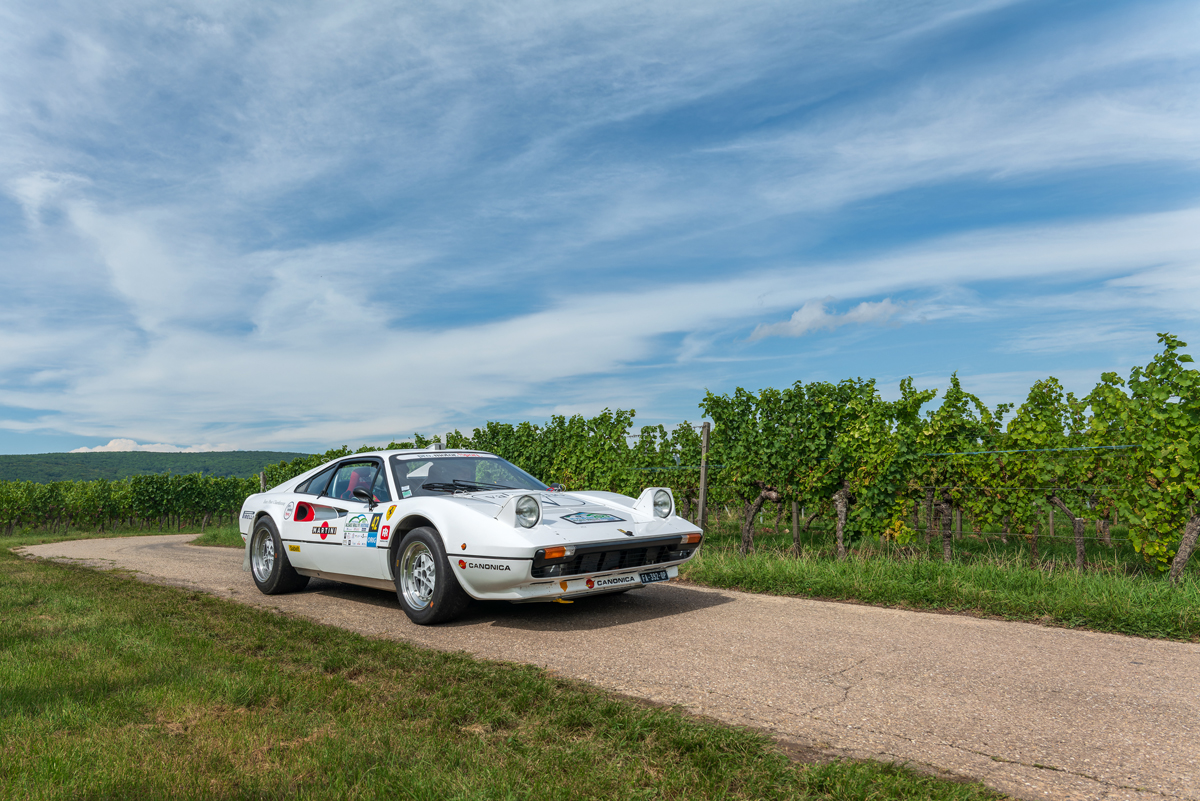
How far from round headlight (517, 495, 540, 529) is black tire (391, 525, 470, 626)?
2.31 feet

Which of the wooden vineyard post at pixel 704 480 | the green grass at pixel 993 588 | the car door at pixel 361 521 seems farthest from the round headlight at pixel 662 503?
the wooden vineyard post at pixel 704 480

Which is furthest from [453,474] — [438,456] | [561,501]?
[561,501]

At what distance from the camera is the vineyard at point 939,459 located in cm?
837

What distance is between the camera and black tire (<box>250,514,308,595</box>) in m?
7.67

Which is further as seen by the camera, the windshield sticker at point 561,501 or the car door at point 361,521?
the car door at point 361,521

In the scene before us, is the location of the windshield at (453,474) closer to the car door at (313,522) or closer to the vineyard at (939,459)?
the car door at (313,522)

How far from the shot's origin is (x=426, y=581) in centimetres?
598

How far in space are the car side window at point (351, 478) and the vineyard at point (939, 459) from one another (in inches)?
196

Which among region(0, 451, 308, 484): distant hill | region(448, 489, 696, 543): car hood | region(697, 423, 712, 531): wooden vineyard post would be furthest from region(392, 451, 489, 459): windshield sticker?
region(0, 451, 308, 484): distant hill

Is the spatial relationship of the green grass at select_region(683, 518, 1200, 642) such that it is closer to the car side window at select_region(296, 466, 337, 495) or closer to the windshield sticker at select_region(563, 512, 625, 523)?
the windshield sticker at select_region(563, 512, 625, 523)

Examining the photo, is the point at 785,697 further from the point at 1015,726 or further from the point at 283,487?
the point at 283,487

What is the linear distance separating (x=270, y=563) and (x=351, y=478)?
171 cm

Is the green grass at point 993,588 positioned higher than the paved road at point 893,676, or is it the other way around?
the green grass at point 993,588

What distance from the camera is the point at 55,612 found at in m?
6.54
